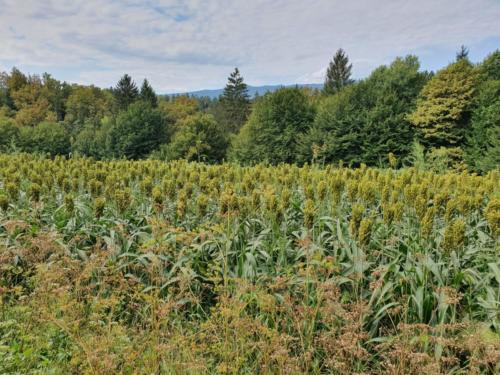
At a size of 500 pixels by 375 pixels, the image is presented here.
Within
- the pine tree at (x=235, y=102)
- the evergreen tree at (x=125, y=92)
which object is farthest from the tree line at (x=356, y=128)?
the pine tree at (x=235, y=102)

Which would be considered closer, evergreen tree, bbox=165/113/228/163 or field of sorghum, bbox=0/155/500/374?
field of sorghum, bbox=0/155/500/374

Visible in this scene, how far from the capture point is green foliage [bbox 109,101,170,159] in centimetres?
3838

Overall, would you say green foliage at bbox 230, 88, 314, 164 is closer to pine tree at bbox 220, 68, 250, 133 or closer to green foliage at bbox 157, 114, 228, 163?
green foliage at bbox 157, 114, 228, 163

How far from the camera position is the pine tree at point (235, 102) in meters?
56.4

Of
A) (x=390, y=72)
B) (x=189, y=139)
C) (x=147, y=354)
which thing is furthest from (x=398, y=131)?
(x=147, y=354)

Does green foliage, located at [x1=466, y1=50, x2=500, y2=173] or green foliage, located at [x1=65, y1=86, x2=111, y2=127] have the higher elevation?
green foliage, located at [x1=65, y1=86, x2=111, y2=127]

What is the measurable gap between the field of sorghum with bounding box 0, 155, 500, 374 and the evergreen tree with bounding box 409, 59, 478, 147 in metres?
21.3

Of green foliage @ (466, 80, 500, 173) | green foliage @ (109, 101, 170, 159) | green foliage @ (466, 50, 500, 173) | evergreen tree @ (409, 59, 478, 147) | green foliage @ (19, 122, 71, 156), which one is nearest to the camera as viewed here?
green foliage @ (466, 50, 500, 173)

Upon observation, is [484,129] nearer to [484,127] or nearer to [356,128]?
[484,127]

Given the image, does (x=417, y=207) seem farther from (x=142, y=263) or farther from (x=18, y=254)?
(x=18, y=254)

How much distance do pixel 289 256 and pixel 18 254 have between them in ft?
8.40

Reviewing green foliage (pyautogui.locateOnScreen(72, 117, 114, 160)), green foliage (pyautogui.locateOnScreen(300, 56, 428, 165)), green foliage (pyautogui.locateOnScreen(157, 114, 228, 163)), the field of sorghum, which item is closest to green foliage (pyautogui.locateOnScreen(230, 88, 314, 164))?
green foliage (pyautogui.locateOnScreen(300, 56, 428, 165))

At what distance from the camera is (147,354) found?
2350 millimetres

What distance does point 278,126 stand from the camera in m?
29.1
